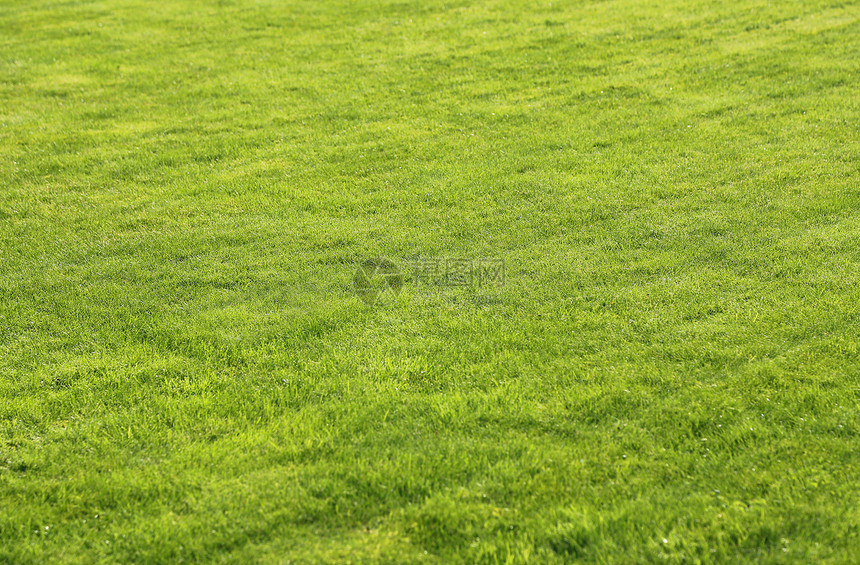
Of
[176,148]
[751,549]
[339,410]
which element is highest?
[176,148]

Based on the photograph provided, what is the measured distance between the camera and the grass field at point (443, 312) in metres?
4.88

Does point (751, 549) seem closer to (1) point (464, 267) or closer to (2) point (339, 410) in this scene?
(2) point (339, 410)

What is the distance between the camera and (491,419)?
5.80 metres

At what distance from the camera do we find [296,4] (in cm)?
1952

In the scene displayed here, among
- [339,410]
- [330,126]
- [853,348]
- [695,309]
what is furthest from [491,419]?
[330,126]

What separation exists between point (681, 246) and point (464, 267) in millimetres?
2522

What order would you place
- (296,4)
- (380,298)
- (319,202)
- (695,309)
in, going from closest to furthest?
1. (695,309)
2. (380,298)
3. (319,202)
4. (296,4)

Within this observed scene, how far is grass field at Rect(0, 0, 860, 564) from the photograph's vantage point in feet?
16.0

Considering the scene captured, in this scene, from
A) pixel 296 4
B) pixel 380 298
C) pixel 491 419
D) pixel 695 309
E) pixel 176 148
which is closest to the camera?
pixel 491 419

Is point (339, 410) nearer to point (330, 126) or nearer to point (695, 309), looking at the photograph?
point (695, 309)

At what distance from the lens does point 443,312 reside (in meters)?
7.36

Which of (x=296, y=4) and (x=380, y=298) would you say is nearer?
(x=380, y=298)

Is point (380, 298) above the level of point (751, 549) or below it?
above

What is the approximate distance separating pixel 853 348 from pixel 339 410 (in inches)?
177
